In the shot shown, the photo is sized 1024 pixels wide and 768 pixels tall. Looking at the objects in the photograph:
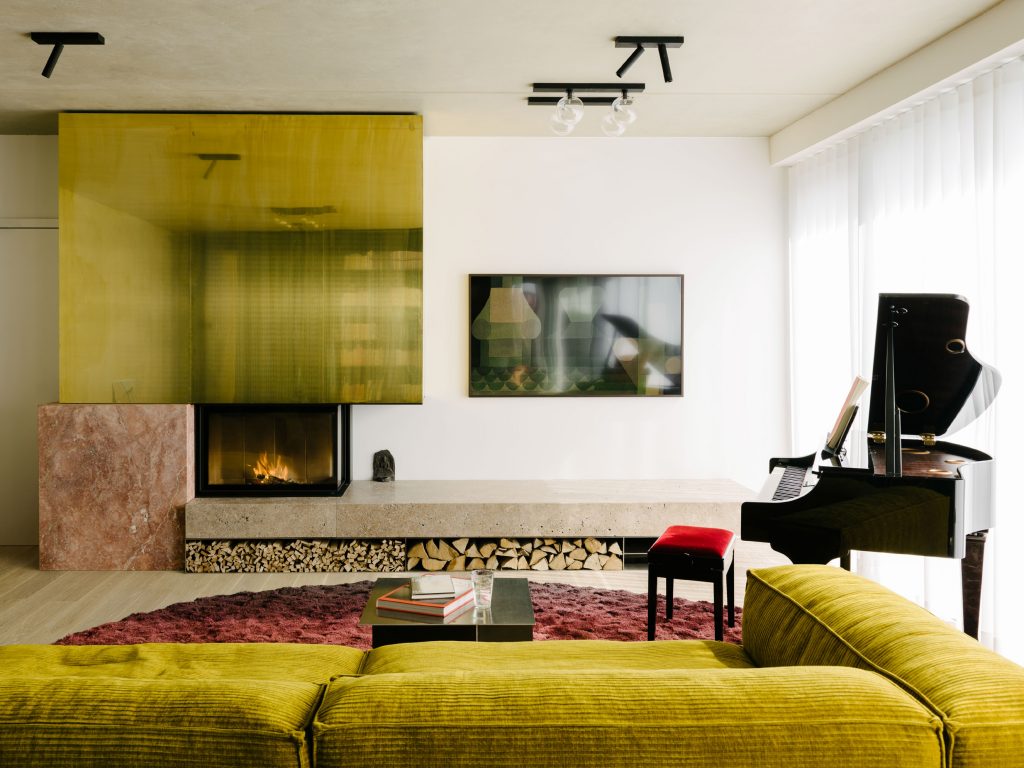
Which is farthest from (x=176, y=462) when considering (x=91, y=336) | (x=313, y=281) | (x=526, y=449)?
(x=526, y=449)

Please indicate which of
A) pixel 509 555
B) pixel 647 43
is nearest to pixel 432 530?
pixel 509 555

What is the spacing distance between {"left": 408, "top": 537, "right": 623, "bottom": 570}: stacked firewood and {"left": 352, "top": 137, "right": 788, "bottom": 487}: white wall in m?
0.73

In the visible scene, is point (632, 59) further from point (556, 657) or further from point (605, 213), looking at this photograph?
point (556, 657)

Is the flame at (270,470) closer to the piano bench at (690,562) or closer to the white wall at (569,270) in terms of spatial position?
the white wall at (569,270)

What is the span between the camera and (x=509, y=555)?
4.68m

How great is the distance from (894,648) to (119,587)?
13.4 ft

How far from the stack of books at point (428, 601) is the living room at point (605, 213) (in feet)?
5.32

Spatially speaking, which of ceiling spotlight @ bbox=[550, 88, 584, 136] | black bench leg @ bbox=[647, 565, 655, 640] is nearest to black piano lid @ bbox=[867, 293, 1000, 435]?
black bench leg @ bbox=[647, 565, 655, 640]

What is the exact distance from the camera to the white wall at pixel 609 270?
5.28m

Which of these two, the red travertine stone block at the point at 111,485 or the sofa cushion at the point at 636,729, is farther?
the red travertine stone block at the point at 111,485

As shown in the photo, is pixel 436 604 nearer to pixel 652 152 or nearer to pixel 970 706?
pixel 970 706

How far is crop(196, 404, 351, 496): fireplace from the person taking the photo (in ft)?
16.0

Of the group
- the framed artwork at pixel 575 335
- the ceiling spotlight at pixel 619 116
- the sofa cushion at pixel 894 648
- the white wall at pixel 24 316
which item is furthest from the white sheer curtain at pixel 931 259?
the white wall at pixel 24 316

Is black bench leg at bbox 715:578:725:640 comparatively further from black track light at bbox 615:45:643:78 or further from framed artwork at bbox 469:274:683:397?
black track light at bbox 615:45:643:78
